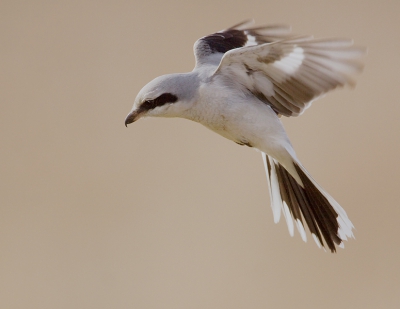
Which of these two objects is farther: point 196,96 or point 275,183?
point 275,183

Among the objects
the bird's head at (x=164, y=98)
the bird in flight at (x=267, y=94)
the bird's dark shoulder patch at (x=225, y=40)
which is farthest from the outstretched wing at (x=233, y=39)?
the bird's head at (x=164, y=98)

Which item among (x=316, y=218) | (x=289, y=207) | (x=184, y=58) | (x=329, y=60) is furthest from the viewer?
(x=184, y=58)

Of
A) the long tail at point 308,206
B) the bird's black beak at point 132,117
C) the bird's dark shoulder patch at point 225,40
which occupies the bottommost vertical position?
the long tail at point 308,206

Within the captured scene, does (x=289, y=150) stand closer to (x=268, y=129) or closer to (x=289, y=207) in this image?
(x=268, y=129)

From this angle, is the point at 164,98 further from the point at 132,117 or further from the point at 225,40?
the point at 225,40

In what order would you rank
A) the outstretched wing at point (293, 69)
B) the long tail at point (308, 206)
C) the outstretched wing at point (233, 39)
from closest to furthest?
the outstretched wing at point (293, 69) < the long tail at point (308, 206) < the outstretched wing at point (233, 39)

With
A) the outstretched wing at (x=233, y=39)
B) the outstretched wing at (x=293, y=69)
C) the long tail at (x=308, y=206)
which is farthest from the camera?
the outstretched wing at (x=233, y=39)

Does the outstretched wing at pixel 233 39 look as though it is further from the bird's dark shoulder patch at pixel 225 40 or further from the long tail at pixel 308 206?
the long tail at pixel 308 206

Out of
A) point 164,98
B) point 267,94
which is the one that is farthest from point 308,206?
point 164,98

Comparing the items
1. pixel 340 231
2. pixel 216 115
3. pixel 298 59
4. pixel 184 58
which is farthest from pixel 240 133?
pixel 184 58
